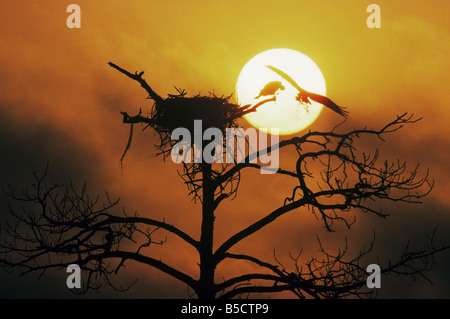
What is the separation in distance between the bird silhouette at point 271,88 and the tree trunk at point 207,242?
2.27 metres

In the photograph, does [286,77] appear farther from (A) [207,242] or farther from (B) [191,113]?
(A) [207,242]

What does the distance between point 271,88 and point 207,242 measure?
389 cm

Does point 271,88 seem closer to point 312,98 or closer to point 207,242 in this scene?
point 312,98

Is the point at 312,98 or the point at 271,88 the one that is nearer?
the point at 312,98

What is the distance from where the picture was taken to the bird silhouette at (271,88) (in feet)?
45.4

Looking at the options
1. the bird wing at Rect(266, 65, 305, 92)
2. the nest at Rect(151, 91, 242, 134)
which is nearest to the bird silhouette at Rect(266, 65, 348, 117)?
the bird wing at Rect(266, 65, 305, 92)

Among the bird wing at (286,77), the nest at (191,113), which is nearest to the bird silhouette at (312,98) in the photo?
the bird wing at (286,77)

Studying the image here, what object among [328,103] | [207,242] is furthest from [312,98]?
[207,242]

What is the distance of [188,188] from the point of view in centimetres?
1264

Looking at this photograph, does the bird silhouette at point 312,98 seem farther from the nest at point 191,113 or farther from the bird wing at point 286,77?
the nest at point 191,113

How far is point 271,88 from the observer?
13.9 metres

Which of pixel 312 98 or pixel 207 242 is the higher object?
pixel 312 98
